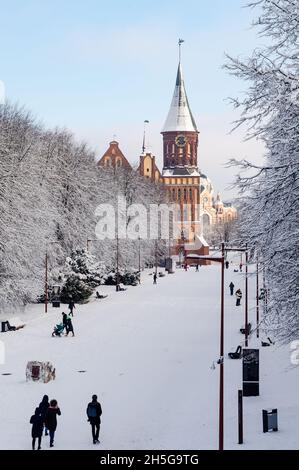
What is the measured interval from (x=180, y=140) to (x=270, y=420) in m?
103

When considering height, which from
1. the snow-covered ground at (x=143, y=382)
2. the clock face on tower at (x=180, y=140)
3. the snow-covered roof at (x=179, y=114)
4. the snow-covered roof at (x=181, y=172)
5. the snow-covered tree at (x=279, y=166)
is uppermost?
the snow-covered roof at (x=179, y=114)

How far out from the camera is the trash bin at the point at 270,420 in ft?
58.4

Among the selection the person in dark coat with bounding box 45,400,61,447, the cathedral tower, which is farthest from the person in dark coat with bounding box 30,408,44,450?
the cathedral tower

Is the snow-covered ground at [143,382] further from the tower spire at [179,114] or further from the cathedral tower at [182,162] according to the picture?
the tower spire at [179,114]

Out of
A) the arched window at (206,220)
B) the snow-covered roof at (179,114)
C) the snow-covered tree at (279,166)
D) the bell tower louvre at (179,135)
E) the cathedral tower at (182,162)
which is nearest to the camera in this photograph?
the snow-covered tree at (279,166)

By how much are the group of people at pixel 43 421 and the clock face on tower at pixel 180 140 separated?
103061 millimetres

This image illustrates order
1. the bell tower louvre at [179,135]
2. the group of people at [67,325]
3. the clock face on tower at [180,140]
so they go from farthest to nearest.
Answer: the clock face on tower at [180,140], the bell tower louvre at [179,135], the group of people at [67,325]

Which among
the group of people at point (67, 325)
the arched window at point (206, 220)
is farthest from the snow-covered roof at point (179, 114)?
the group of people at point (67, 325)

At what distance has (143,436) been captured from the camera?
18109 mm

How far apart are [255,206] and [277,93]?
99.7 inches

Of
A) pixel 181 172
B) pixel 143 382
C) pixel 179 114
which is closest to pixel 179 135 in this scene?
pixel 179 114

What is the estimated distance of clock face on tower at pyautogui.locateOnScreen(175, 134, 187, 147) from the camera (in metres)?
119

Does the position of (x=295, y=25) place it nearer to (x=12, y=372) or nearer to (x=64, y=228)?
(x=12, y=372)

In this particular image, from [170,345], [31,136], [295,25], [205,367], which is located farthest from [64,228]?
[295,25]
